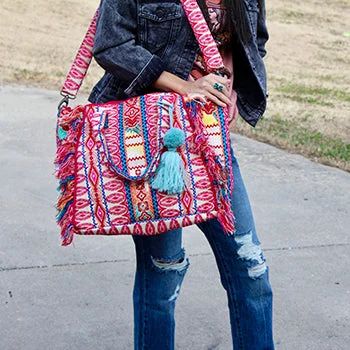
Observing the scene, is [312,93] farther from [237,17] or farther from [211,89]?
[211,89]

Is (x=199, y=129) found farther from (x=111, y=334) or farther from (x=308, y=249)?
(x=308, y=249)

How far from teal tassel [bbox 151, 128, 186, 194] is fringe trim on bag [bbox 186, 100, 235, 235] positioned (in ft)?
0.18

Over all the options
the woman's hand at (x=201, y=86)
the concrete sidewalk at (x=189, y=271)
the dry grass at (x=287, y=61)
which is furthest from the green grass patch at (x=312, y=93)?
the woman's hand at (x=201, y=86)

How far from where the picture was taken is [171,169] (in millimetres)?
2318

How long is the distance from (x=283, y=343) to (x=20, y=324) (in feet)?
3.66

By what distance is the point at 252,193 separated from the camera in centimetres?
533

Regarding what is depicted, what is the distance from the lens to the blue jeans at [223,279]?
8.57 feet

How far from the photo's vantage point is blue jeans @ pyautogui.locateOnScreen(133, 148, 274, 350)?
8.57 ft

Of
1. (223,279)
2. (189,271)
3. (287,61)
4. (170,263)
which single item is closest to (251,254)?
(223,279)

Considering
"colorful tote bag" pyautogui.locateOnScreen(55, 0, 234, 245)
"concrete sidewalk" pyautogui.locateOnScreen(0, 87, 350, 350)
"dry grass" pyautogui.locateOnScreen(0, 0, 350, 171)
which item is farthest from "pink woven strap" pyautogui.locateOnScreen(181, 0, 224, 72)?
"dry grass" pyautogui.locateOnScreen(0, 0, 350, 171)

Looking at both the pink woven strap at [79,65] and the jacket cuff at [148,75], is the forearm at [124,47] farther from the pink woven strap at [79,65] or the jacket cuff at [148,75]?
the pink woven strap at [79,65]

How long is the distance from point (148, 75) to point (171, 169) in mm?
319

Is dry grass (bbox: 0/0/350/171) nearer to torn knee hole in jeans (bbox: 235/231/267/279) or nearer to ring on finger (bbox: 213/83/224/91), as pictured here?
torn knee hole in jeans (bbox: 235/231/267/279)

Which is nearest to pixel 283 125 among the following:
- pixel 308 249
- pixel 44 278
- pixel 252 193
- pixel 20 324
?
pixel 252 193
